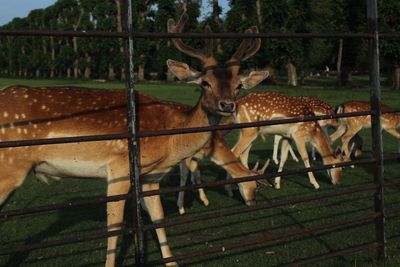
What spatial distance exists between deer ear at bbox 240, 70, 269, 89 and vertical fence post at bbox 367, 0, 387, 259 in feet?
3.28

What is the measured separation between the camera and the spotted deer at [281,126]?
36.0ft

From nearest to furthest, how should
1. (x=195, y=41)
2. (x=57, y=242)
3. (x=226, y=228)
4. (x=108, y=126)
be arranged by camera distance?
1. (x=57, y=242)
2. (x=108, y=126)
3. (x=226, y=228)
4. (x=195, y=41)

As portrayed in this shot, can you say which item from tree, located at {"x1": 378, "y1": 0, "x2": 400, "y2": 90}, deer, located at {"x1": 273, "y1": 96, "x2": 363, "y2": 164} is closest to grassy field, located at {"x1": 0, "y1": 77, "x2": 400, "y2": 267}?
deer, located at {"x1": 273, "y1": 96, "x2": 363, "y2": 164}

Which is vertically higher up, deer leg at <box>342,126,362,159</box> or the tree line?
the tree line

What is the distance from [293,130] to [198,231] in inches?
182

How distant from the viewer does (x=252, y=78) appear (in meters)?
5.44

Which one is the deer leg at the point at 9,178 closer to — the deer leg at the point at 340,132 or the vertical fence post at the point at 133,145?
the vertical fence post at the point at 133,145

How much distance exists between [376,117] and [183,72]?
68.0 inches

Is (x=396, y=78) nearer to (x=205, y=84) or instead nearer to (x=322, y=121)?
(x=322, y=121)

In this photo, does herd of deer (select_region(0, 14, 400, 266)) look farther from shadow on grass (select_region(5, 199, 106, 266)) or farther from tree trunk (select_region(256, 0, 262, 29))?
tree trunk (select_region(256, 0, 262, 29))

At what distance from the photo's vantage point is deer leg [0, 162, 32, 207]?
5.48 m

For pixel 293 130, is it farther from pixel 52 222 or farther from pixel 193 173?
pixel 52 222

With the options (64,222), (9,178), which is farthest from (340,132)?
(9,178)

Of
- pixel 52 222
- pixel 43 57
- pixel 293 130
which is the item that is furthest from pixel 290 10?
pixel 43 57
